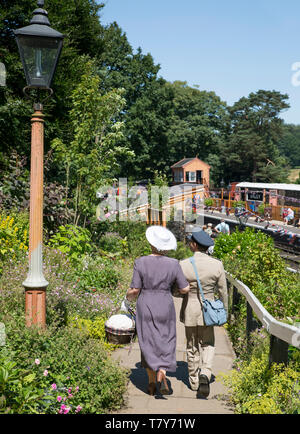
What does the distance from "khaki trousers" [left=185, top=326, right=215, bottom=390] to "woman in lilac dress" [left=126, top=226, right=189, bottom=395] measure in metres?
0.41

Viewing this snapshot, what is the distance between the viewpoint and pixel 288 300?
5.84 meters

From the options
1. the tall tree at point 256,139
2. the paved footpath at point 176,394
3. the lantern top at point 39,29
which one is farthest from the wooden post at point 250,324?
the tall tree at point 256,139

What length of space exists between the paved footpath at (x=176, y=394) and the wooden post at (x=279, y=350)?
0.66 meters

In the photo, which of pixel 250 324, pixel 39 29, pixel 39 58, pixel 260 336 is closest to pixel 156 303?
pixel 260 336

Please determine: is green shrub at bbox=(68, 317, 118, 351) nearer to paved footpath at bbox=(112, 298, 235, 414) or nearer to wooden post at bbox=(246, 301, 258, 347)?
paved footpath at bbox=(112, 298, 235, 414)

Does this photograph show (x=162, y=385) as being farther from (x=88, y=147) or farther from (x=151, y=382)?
(x=88, y=147)

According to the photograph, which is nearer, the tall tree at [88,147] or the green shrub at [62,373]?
the green shrub at [62,373]

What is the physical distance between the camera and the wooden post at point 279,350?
4.07 m

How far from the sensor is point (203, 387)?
4.57 m

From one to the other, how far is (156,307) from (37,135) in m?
2.17

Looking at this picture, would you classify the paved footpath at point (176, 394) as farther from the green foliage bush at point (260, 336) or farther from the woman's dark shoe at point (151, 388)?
the green foliage bush at point (260, 336)

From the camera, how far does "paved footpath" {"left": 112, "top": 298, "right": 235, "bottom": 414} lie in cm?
421
